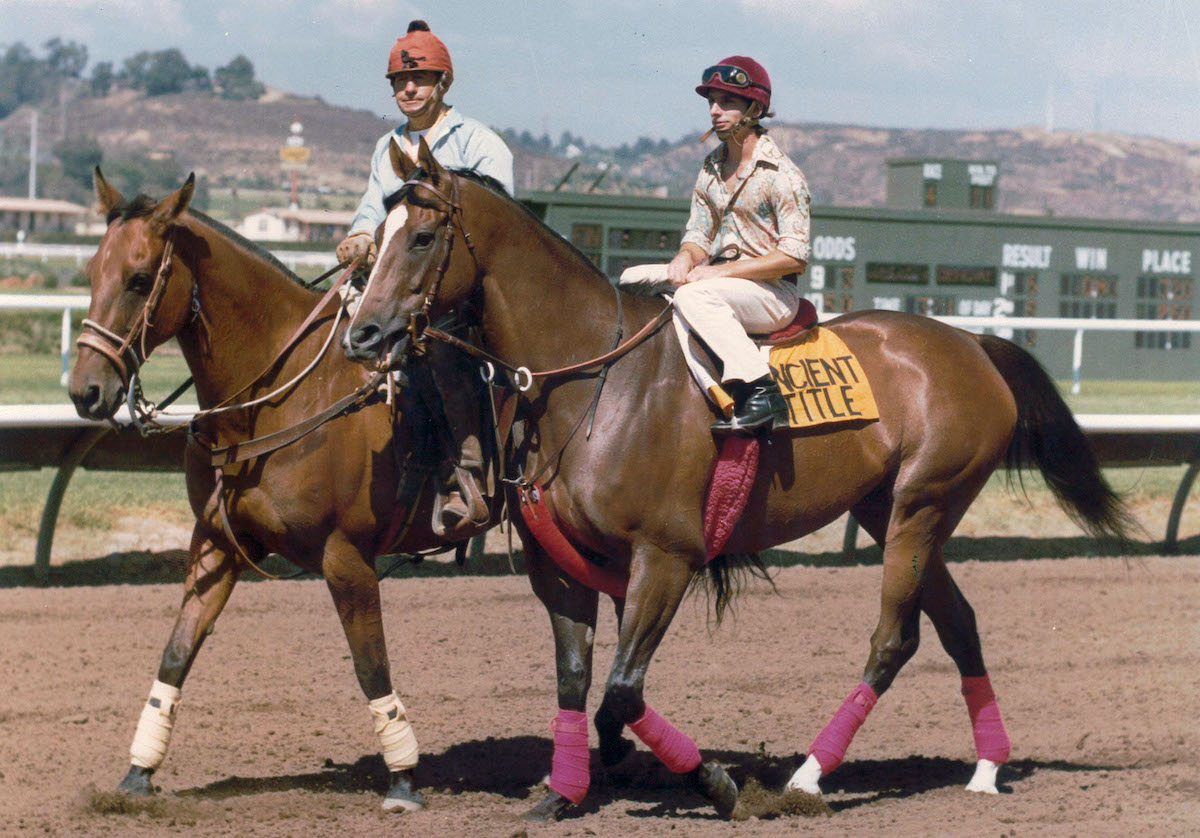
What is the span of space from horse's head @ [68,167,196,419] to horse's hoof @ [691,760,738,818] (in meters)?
2.05

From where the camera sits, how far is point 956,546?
9906mm

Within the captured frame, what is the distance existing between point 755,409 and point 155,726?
2069 mm

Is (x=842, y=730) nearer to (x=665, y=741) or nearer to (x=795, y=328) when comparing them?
(x=665, y=741)

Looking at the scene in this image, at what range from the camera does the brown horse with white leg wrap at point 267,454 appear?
4496 mm

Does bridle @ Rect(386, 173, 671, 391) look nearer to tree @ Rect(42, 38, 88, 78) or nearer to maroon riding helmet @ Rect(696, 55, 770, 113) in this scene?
maroon riding helmet @ Rect(696, 55, 770, 113)

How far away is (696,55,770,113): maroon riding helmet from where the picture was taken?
4621 mm

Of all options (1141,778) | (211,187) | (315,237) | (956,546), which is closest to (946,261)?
A: (956,546)

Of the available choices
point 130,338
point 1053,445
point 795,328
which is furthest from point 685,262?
point 130,338

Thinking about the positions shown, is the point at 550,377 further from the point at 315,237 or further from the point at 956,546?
the point at 315,237

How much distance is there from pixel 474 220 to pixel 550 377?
52cm

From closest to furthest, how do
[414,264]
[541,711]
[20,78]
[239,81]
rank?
[414,264] < [541,711] < [239,81] < [20,78]

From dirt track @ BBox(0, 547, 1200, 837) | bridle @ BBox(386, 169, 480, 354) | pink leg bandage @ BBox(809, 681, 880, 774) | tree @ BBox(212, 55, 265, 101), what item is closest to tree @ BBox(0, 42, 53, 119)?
tree @ BBox(212, 55, 265, 101)

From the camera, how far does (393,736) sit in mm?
4621

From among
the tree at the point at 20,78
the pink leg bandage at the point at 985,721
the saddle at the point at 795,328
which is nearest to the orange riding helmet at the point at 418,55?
Answer: the saddle at the point at 795,328
